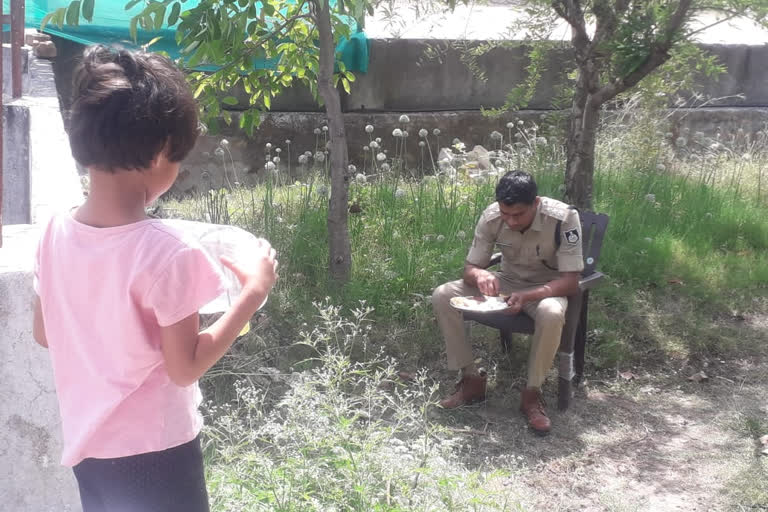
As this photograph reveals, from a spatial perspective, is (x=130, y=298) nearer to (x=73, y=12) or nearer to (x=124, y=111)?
(x=124, y=111)

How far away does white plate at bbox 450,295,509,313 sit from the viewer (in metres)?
4.16

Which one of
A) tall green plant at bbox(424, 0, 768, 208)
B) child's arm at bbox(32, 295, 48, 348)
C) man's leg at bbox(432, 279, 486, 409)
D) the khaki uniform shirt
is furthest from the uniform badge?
child's arm at bbox(32, 295, 48, 348)

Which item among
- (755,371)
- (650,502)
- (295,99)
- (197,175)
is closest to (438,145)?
(295,99)

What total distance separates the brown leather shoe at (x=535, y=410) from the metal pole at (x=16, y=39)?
3297mm

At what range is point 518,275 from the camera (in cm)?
465

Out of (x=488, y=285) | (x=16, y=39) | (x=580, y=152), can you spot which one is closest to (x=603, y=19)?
(x=580, y=152)

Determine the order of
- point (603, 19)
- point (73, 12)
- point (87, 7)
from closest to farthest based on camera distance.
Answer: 1. point (87, 7)
2. point (73, 12)
3. point (603, 19)

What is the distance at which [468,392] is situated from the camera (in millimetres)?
4457

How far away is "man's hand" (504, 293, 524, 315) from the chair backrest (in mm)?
536

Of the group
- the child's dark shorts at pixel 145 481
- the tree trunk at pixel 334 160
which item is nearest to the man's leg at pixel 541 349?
the tree trunk at pixel 334 160

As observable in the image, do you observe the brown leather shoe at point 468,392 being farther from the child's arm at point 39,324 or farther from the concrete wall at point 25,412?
the child's arm at point 39,324

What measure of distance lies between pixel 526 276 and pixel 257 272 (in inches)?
122

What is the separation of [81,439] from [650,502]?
2.72 meters

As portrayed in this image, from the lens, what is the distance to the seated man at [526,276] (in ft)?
14.0
